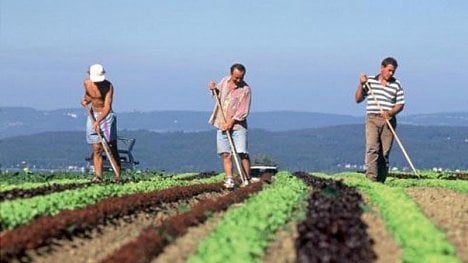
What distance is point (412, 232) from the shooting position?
9828 mm

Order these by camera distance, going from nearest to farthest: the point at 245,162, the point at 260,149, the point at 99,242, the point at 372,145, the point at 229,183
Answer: the point at 99,242 < the point at 229,183 < the point at 245,162 < the point at 372,145 < the point at 260,149

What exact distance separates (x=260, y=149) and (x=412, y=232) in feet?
524

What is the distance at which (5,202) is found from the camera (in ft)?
40.8

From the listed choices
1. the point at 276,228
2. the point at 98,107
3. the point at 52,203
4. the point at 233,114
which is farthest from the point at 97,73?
the point at 276,228

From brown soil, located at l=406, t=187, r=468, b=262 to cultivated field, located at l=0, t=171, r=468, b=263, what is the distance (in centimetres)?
2

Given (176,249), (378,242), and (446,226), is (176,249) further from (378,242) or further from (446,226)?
(446,226)

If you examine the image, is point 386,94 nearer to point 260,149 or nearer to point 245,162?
point 245,162

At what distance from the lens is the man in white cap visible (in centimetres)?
1959

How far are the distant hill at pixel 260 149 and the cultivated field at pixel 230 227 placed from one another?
4765 inches

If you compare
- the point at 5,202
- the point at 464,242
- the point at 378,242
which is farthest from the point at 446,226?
the point at 5,202

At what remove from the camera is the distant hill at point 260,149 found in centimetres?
14738

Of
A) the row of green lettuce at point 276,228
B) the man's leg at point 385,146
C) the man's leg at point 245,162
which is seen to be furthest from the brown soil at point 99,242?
the man's leg at point 385,146

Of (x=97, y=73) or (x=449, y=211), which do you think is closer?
(x=449, y=211)

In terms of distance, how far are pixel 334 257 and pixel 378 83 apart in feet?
36.8
